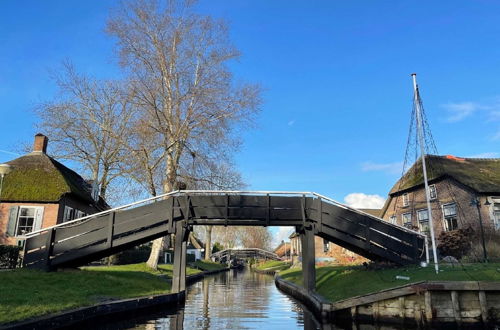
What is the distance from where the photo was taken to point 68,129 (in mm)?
31859

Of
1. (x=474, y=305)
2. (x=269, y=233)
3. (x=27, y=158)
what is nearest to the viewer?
(x=474, y=305)

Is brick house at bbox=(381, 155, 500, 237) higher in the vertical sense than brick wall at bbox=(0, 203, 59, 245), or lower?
higher

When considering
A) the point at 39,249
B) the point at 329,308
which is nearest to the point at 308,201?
the point at 329,308

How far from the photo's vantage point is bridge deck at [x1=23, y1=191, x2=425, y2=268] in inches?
650

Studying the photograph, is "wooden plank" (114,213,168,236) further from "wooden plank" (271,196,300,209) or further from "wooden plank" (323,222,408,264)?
"wooden plank" (323,222,408,264)

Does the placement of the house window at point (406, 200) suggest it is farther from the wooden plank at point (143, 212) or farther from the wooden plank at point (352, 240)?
the wooden plank at point (143, 212)

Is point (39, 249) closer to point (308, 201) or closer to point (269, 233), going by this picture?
point (308, 201)

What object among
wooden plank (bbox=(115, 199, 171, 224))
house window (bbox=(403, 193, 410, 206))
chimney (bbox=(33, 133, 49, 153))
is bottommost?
wooden plank (bbox=(115, 199, 171, 224))

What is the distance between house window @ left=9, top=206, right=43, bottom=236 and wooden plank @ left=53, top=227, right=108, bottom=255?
978cm

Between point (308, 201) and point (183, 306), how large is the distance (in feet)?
24.3

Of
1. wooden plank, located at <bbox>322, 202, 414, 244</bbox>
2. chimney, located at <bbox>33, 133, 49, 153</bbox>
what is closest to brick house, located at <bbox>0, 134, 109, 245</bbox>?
chimney, located at <bbox>33, 133, 49, 153</bbox>

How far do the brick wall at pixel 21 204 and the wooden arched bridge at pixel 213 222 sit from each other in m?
8.50

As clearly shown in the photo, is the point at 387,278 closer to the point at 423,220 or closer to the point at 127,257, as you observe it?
the point at 423,220

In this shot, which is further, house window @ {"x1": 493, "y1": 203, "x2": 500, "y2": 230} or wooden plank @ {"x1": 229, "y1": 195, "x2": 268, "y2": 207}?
house window @ {"x1": 493, "y1": 203, "x2": 500, "y2": 230}
